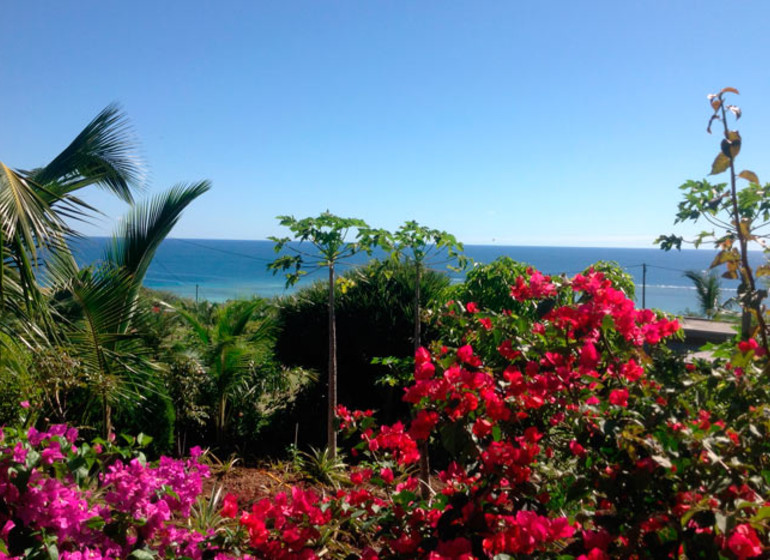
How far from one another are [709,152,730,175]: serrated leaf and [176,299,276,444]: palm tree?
201 inches

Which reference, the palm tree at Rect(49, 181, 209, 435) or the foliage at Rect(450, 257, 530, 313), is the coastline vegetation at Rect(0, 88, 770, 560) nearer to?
the palm tree at Rect(49, 181, 209, 435)

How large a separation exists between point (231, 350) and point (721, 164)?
5.14 m

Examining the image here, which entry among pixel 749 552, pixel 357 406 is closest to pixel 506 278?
pixel 357 406

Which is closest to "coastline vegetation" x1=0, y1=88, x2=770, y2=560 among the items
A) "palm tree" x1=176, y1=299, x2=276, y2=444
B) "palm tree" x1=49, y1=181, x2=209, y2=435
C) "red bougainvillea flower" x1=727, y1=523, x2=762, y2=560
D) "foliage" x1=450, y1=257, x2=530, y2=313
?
"red bougainvillea flower" x1=727, y1=523, x2=762, y2=560

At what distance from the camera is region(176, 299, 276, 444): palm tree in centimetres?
592

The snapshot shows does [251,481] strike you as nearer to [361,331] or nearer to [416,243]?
[361,331]

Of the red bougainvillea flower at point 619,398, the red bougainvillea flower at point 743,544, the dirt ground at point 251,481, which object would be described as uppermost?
the red bougainvillea flower at point 619,398

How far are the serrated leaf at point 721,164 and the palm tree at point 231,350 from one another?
16.8 ft

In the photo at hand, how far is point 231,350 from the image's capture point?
5891 mm

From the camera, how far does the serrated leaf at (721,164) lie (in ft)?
4.84

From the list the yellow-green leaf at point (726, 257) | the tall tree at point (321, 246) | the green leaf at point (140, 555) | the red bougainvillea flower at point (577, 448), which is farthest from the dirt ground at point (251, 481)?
the yellow-green leaf at point (726, 257)

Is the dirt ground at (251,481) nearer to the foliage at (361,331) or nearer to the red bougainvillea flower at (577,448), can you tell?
the foliage at (361,331)

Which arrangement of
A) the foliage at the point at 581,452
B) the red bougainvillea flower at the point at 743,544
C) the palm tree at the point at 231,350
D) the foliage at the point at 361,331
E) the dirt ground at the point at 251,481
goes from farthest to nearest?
the foliage at the point at 361,331 < the palm tree at the point at 231,350 < the dirt ground at the point at 251,481 < the foliage at the point at 581,452 < the red bougainvillea flower at the point at 743,544

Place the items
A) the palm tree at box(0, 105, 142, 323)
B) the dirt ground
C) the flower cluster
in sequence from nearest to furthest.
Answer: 1. the flower cluster
2. the palm tree at box(0, 105, 142, 323)
3. the dirt ground
